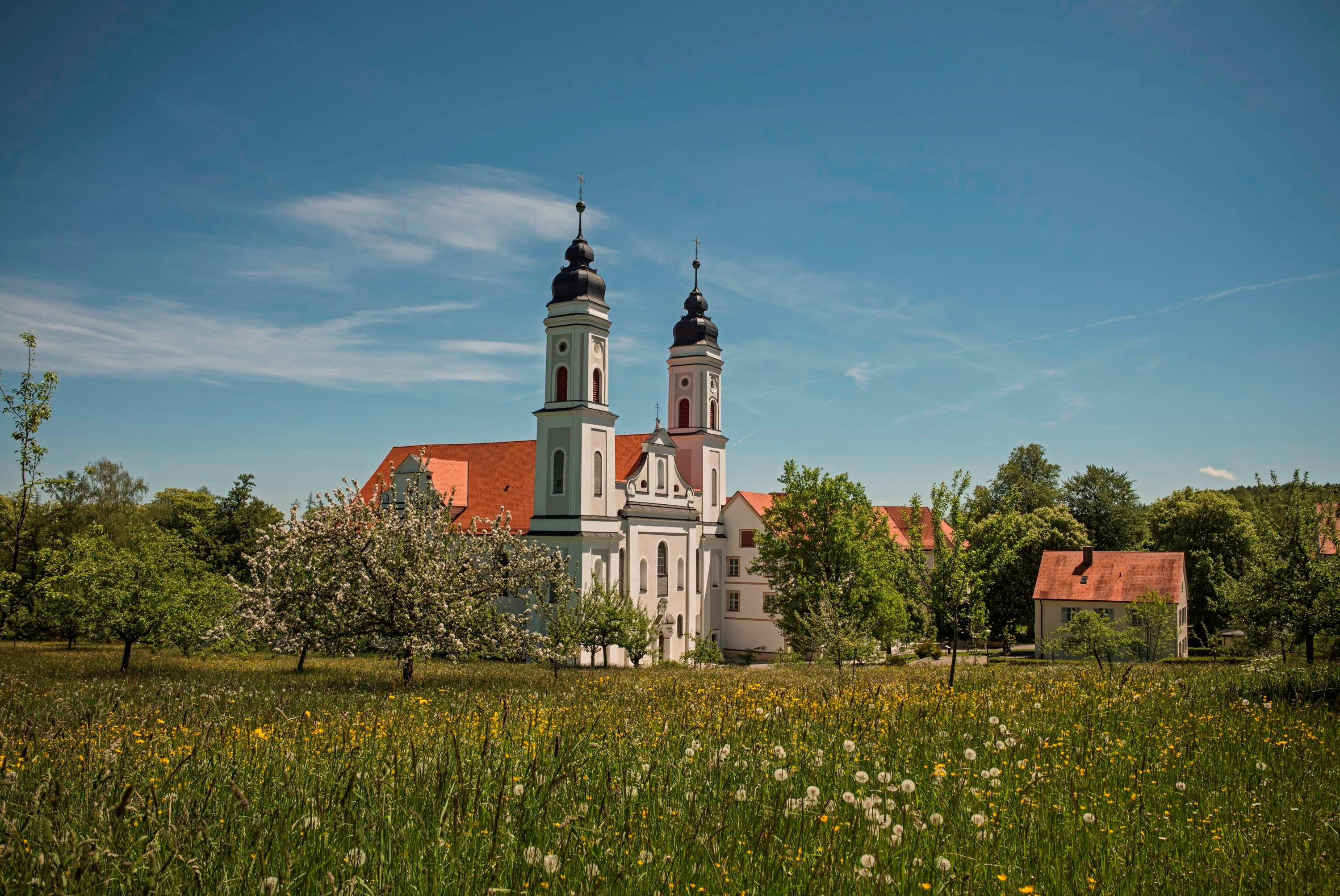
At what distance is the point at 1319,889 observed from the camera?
13.9 feet

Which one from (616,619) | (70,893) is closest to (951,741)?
(70,893)

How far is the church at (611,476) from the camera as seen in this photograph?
41.9m

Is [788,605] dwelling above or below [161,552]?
below

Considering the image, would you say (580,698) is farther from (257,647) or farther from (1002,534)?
(257,647)

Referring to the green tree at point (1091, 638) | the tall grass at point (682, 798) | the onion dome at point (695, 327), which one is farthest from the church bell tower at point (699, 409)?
the tall grass at point (682, 798)

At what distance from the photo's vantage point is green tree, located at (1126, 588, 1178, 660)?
36.9 meters

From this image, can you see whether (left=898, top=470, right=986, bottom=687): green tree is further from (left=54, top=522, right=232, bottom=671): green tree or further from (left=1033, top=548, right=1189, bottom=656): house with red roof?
(left=1033, top=548, right=1189, bottom=656): house with red roof

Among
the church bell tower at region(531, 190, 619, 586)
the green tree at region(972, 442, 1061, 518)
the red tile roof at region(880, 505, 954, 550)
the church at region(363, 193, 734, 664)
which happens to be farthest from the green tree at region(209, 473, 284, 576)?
the green tree at region(972, 442, 1061, 518)

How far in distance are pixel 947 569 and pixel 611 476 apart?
27046 millimetres

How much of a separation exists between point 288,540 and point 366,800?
631 inches

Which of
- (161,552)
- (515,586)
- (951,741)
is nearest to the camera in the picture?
(951,741)

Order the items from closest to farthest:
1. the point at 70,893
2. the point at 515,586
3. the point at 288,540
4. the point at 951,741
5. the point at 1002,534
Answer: the point at 70,893
the point at 951,741
the point at 1002,534
the point at 288,540
the point at 515,586

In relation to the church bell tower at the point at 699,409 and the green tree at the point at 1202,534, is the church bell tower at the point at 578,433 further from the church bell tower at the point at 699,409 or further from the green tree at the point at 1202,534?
the green tree at the point at 1202,534

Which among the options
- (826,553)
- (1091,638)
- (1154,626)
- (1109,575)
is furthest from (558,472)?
(1109,575)
